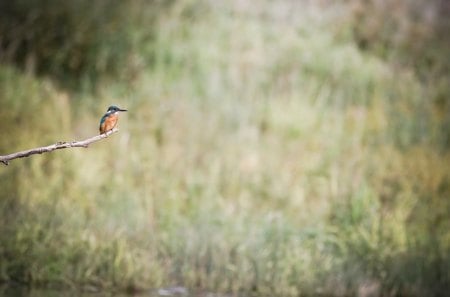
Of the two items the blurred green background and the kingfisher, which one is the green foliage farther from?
the kingfisher

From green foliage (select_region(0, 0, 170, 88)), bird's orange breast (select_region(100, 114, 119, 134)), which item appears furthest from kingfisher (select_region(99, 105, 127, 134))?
green foliage (select_region(0, 0, 170, 88))

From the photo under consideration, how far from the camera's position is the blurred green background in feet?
19.8

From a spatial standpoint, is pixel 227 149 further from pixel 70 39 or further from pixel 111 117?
pixel 111 117

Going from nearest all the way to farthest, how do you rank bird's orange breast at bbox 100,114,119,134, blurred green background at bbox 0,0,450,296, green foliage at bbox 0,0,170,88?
bird's orange breast at bbox 100,114,119,134
blurred green background at bbox 0,0,450,296
green foliage at bbox 0,0,170,88

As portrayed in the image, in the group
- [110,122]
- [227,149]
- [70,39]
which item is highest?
[70,39]

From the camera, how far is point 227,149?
7957mm

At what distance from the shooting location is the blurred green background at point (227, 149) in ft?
19.8

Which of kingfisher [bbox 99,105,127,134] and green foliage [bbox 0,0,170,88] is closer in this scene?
A: kingfisher [bbox 99,105,127,134]

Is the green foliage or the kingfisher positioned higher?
the green foliage

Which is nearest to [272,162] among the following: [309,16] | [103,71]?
[103,71]

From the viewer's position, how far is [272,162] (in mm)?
A: 7887

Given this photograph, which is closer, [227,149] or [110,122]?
[110,122]

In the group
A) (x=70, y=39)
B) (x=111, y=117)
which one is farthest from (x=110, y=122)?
(x=70, y=39)

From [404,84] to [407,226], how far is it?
3.19 metres
